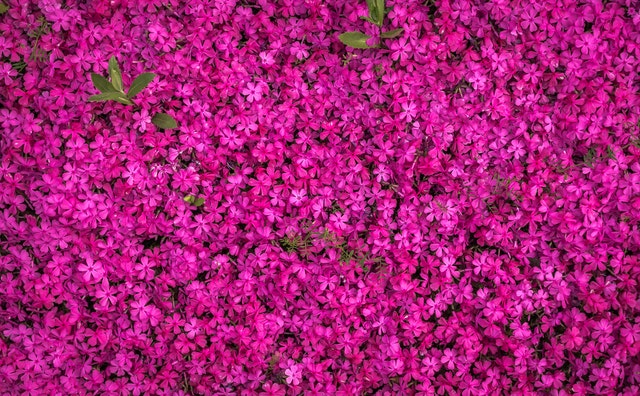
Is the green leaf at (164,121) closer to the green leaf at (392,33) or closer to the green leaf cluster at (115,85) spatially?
the green leaf cluster at (115,85)

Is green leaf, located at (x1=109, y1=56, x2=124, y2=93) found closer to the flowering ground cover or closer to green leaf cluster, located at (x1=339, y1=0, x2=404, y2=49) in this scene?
the flowering ground cover

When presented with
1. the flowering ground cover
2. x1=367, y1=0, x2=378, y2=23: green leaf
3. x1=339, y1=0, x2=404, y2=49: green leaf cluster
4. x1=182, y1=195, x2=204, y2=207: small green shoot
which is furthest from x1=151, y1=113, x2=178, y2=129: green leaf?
x1=367, y1=0, x2=378, y2=23: green leaf

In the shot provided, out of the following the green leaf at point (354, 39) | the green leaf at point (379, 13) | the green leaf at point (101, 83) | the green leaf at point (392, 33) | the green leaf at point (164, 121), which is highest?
the green leaf at point (379, 13)

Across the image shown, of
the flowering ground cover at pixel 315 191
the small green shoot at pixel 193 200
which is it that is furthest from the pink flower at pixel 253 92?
the small green shoot at pixel 193 200

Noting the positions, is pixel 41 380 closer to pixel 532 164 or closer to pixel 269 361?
pixel 269 361

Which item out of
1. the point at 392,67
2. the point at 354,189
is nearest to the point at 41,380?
the point at 354,189
